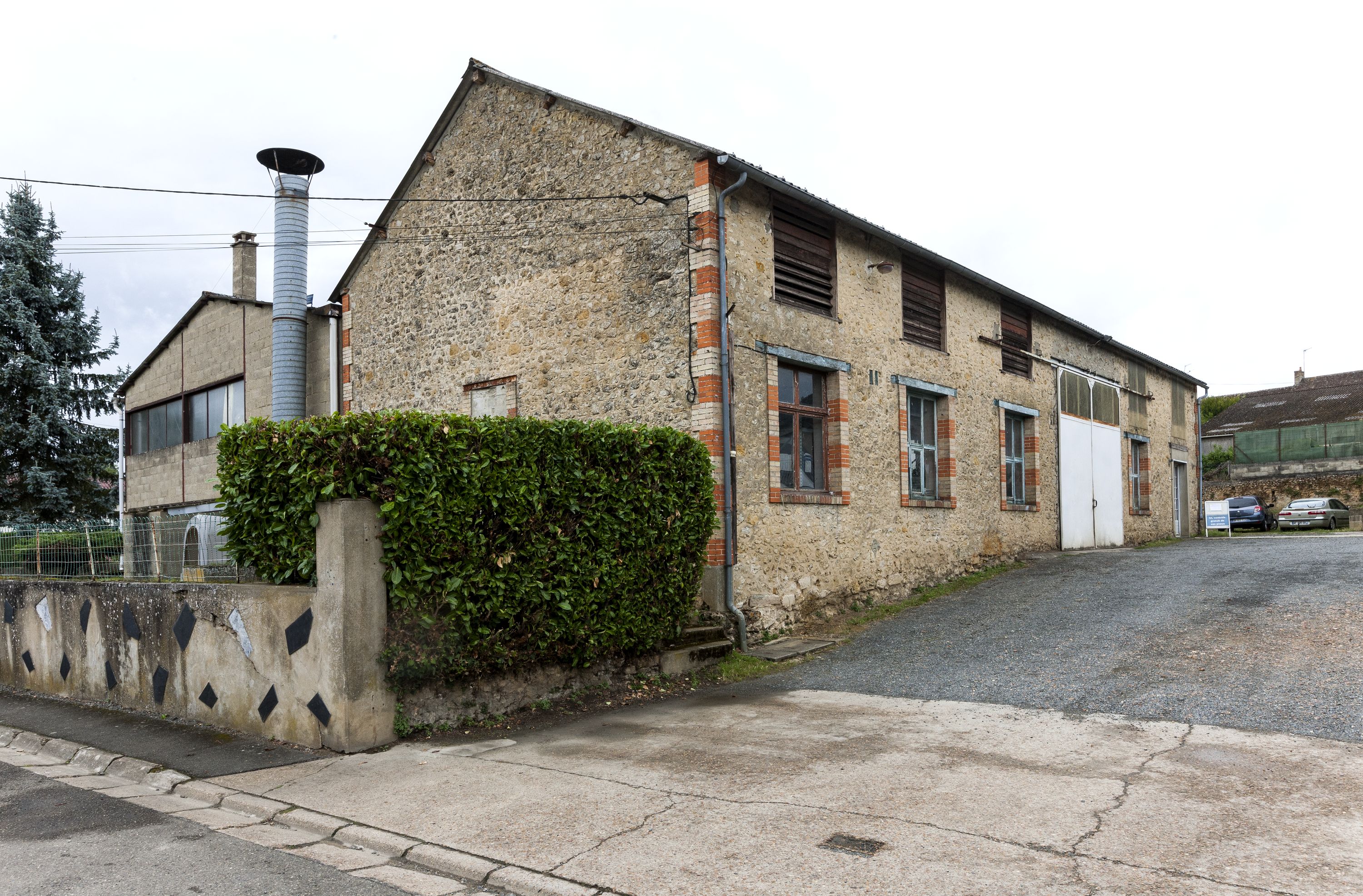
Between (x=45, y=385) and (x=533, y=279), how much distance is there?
17829 millimetres

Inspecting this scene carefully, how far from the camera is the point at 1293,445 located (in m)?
39.3

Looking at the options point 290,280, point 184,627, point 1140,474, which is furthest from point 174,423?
point 1140,474

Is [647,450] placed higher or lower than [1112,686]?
higher

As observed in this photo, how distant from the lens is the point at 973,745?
6.26m

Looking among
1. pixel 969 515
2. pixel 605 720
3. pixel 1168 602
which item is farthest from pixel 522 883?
pixel 969 515

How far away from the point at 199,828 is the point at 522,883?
226 centimetres

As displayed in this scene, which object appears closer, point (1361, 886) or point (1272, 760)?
point (1361, 886)

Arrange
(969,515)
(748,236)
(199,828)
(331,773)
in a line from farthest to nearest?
(969,515), (748,236), (331,773), (199,828)

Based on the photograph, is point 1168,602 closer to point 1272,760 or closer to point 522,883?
point 1272,760

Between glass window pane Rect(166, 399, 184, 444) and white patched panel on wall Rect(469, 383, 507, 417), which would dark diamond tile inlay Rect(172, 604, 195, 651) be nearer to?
white patched panel on wall Rect(469, 383, 507, 417)

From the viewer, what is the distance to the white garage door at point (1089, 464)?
1792cm

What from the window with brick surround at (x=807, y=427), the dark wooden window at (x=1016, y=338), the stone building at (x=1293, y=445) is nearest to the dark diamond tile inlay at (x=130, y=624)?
the window with brick surround at (x=807, y=427)

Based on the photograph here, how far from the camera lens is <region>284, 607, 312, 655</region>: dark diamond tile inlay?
682 centimetres

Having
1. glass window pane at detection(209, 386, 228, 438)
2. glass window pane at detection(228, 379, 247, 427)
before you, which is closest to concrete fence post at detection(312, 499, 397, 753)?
glass window pane at detection(228, 379, 247, 427)
